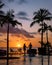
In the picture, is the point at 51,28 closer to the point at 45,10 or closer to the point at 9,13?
the point at 45,10

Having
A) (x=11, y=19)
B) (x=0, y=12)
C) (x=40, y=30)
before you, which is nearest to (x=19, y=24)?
(x=11, y=19)

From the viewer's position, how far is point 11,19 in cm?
5062

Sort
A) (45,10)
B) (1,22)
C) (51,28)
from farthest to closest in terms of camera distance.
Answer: (51,28) < (45,10) < (1,22)

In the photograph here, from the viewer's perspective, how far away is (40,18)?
191ft

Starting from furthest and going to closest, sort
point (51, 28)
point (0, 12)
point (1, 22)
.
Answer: point (51, 28), point (1, 22), point (0, 12)

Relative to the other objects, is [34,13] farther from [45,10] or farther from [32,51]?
[32,51]

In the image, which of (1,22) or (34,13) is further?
(34,13)

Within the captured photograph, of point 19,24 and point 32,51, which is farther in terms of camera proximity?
point 32,51

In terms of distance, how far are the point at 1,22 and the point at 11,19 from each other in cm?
210

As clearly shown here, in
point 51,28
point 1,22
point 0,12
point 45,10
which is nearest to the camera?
point 0,12

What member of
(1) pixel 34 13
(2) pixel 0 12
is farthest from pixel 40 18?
(2) pixel 0 12

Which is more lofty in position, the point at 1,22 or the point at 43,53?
the point at 1,22

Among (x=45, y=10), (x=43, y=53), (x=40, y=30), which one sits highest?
(x=45, y=10)

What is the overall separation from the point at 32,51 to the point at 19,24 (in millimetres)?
16646
